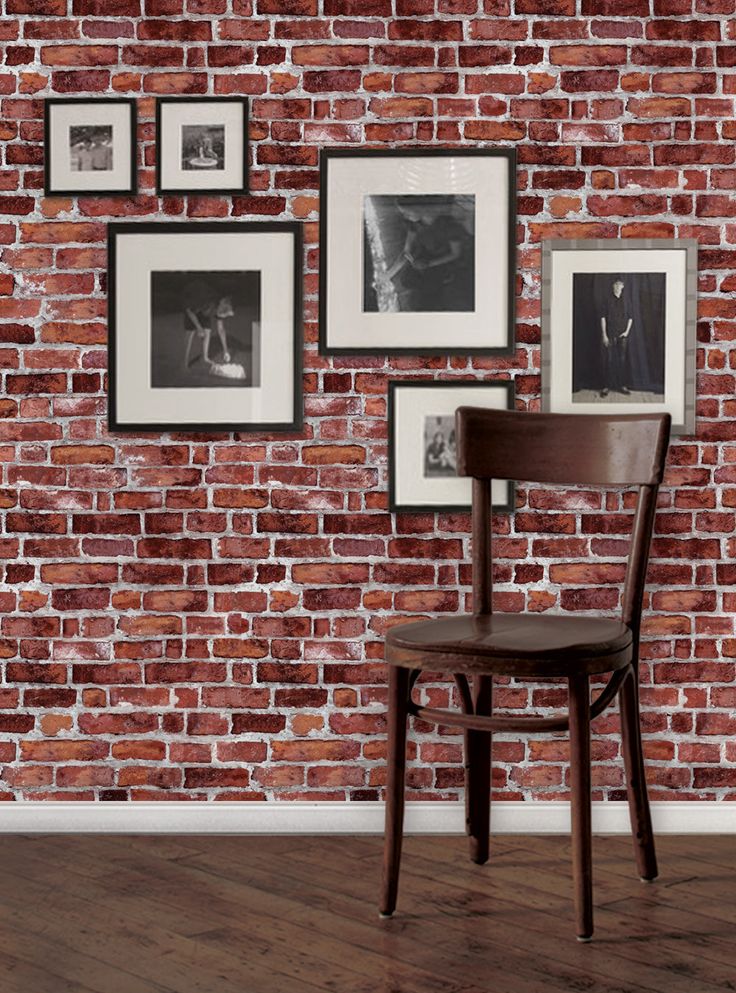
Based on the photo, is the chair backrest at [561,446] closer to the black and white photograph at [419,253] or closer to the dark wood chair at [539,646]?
the dark wood chair at [539,646]

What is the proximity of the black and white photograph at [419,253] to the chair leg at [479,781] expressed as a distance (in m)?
0.91

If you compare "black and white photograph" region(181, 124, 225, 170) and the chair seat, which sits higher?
"black and white photograph" region(181, 124, 225, 170)

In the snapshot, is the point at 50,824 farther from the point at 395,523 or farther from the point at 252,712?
the point at 395,523

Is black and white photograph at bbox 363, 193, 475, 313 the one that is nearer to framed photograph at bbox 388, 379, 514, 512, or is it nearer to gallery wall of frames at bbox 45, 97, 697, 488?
gallery wall of frames at bbox 45, 97, 697, 488

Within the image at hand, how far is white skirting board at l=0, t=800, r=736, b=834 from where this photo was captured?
2682 mm

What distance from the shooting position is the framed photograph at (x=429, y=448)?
2.69 meters

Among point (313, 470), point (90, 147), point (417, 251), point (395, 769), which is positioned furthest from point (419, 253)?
point (395, 769)

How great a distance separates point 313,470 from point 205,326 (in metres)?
0.44

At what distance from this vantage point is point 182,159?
2.70m

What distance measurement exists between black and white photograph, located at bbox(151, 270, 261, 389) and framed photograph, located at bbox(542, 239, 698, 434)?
2.33 feet

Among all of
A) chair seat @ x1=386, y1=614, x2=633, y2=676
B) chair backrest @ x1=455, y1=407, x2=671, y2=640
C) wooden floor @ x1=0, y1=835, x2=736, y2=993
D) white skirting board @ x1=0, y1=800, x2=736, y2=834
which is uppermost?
chair backrest @ x1=455, y1=407, x2=671, y2=640

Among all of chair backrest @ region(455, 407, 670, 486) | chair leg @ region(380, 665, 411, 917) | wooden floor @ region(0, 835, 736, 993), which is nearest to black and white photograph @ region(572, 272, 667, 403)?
chair backrest @ region(455, 407, 670, 486)

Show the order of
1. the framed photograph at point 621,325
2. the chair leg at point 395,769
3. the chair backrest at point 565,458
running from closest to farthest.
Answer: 1. the chair leg at point 395,769
2. the chair backrest at point 565,458
3. the framed photograph at point 621,325

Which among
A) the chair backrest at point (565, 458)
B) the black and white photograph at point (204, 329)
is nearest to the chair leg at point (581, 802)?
the chair backrest at point (565, 458)
